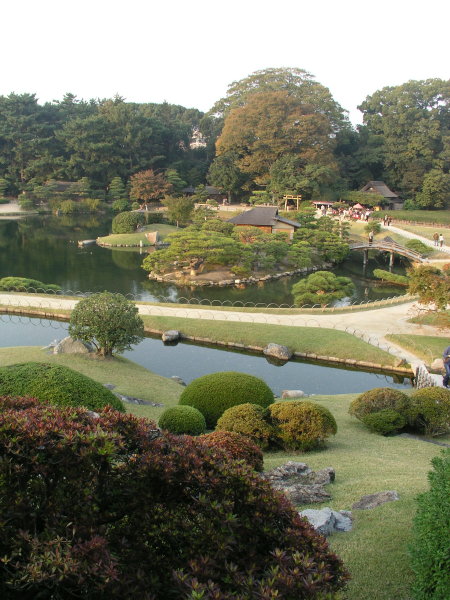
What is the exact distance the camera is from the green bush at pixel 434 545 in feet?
12.3

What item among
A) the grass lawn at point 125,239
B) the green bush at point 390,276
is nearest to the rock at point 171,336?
the green bush at point 390,276

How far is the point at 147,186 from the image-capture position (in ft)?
191

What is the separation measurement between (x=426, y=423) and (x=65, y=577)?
9.26m

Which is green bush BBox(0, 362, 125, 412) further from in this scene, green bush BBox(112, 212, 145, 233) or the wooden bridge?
green bush BBox(112, 212, 145, 233)

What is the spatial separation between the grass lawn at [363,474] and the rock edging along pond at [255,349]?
13.0 feet

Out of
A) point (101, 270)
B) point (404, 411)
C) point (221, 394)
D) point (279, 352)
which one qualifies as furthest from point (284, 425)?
point (101, 270)

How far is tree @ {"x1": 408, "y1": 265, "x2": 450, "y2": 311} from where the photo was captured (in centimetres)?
1961

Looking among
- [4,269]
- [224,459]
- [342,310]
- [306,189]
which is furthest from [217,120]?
[224,459]

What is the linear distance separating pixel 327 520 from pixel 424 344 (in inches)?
562

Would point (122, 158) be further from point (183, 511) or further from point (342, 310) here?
point (183, 511)

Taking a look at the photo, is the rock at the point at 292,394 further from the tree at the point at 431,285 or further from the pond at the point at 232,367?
the tree at the point at 431,285

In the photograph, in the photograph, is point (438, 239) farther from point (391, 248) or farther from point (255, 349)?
point (255, 349)

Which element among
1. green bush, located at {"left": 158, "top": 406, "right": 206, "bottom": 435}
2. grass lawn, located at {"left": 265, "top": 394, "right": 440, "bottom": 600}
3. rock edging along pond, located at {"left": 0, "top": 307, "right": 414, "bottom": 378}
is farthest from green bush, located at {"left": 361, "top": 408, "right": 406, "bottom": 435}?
rock edging along pond, located at {"left": 0, "top": 307, "right": 414, "bottom": 378}

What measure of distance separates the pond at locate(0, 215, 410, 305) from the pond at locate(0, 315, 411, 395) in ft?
29.1
